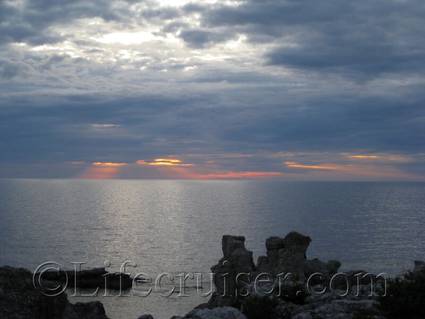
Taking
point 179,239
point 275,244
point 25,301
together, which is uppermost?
point 25,301

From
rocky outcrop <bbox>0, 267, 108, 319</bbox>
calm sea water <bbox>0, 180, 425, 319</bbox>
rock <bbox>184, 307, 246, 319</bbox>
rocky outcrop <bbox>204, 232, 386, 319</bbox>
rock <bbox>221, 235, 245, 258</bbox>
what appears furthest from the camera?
calm sea water <bbox>0, 180, 425, 319</bbox>

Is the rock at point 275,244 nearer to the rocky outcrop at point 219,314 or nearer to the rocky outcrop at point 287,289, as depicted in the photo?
the rocky outcrop at point 287,289

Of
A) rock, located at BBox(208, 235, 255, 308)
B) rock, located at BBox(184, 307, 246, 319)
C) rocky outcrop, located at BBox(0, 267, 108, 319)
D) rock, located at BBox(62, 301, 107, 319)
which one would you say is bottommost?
rock, located at BBox(208, 235, 255, 308)

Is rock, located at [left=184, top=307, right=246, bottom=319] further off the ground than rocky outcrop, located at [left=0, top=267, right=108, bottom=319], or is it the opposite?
rocky outcrop, located at [left=0, top=267, right=108, bottom=319]

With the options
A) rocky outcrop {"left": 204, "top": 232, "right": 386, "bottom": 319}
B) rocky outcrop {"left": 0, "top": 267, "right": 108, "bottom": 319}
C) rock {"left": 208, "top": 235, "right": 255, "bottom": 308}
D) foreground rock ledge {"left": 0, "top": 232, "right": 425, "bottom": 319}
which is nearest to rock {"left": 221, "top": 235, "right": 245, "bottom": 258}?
rocky outcrop {"left": 204, "top": 232, "right": 386, "bottom": 319}

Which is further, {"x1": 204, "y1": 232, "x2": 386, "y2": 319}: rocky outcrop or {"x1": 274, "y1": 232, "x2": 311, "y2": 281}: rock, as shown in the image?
{"x1": 274, "y1": 232, "x2": 311, "y2": 281}: rock

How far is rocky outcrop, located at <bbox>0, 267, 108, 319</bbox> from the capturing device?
13523mm

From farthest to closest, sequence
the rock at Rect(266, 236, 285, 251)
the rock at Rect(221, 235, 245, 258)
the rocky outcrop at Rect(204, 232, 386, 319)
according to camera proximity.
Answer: the rock at Rect(221, 235, 245, 258) → the rock at Rect(266, 236, 285, 251) → the rocky outcrop at Rect(204, 232, 386, 319)

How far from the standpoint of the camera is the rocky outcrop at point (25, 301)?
13.5 metres

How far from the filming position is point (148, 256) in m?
94.8

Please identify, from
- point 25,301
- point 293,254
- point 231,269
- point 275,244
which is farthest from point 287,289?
point 275,244

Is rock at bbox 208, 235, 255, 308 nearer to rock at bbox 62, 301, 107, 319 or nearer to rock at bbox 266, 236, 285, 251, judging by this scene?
rock at bbox 266, 236, 285, 251

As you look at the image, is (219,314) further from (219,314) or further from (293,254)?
(293,254)

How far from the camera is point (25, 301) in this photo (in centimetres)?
1399
